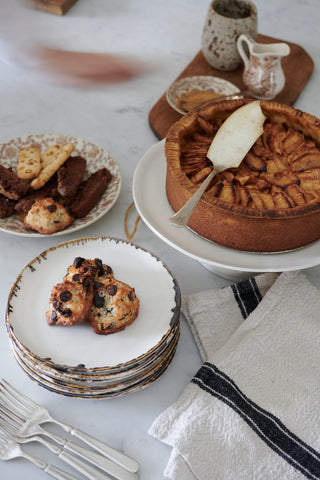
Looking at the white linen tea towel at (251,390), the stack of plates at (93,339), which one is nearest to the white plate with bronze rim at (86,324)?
the stack of plates at (93,339)

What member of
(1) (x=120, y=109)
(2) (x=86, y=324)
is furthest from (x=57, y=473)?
(1) (x=120, y=109)

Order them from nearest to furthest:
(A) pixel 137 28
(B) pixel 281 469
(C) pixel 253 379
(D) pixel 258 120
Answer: (B) pixel 281 469
(C) pixel 253 379
(D) pixel 258 120
(A) pixel 137 28

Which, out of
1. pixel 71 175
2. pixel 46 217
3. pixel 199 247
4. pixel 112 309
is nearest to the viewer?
pixel 112 309

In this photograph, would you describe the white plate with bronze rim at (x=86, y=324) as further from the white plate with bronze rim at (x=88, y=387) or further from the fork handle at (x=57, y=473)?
the fork handle at (x=57, y=473)

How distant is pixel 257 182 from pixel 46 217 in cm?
47

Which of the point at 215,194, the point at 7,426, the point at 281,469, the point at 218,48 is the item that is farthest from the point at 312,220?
the point at 218,48

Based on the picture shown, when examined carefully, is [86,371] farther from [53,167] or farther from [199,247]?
[53,167]

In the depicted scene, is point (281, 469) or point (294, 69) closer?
point (281, 469)

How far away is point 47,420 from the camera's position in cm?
91

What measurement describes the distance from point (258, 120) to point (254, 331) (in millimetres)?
463

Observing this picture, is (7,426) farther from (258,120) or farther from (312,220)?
(258,120)

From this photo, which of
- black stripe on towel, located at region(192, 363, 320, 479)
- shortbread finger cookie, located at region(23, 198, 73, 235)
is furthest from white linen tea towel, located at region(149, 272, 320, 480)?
shortbread finger cookie, located at region(23, 198, 73, 235)

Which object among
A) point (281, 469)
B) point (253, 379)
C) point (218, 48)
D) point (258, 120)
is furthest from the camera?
point (218, 48)

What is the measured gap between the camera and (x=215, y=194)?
104 centimetres
